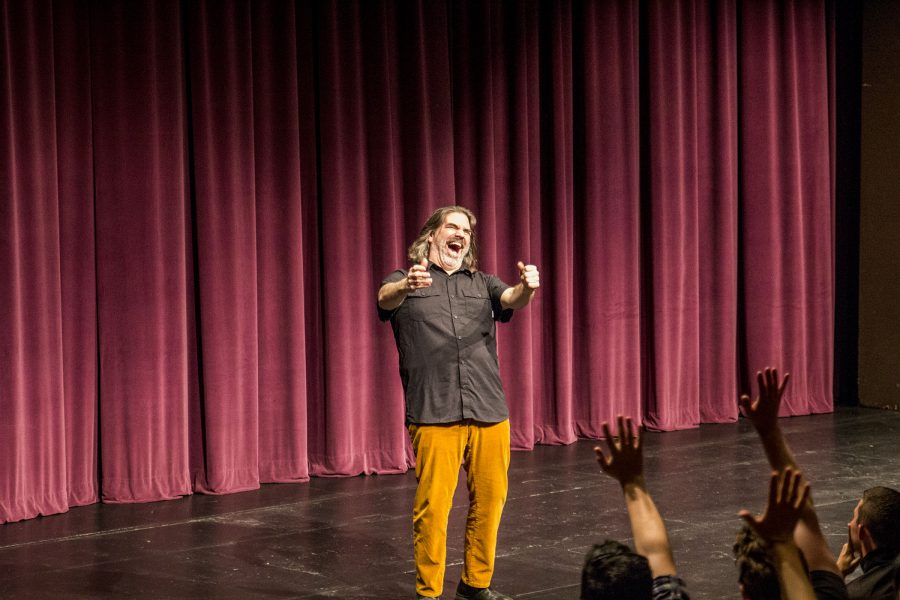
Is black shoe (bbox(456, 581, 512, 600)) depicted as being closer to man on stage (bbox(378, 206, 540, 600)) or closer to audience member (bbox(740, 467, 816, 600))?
man on stage (bbox(378, 206, 540, 600))

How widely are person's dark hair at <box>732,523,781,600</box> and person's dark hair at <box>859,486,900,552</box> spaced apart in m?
0.62

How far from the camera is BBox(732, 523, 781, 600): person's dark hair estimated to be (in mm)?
1990

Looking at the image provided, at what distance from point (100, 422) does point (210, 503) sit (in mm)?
621

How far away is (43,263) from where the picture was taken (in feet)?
17.4

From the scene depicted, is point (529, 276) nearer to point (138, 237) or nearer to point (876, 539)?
point (876, 539)

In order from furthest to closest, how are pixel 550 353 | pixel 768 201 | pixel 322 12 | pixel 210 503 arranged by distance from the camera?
pixel 768 201 → pixel 550 353 → pixel 322 12 → pixel 210 503

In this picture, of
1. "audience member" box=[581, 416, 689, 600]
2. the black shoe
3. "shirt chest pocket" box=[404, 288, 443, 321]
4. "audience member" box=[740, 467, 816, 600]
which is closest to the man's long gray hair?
"shirt chest pocket" box=[404, 288, 443, 321]

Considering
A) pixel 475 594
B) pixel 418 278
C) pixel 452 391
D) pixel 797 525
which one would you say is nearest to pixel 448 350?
pixel 452 391

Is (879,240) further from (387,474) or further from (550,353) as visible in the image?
(387,474)

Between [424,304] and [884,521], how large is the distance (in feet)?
5.64

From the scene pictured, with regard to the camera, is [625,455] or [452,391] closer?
[625,455]

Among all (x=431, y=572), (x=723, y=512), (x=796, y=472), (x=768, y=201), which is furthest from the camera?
(x=768, y=201)

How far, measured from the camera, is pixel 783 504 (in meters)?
1.86

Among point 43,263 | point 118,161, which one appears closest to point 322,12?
point 118,161
